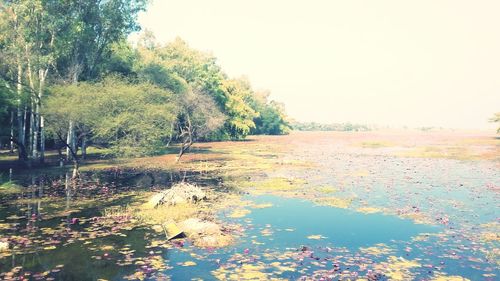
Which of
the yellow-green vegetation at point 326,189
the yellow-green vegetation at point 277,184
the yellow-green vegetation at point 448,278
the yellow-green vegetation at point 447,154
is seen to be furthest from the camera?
the yellow-green vegetation at point 447,154

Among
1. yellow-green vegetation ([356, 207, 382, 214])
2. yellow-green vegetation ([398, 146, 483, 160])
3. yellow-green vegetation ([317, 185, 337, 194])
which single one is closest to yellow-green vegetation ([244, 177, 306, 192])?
yellow-green vegetation ([317, 185, 337, 194])

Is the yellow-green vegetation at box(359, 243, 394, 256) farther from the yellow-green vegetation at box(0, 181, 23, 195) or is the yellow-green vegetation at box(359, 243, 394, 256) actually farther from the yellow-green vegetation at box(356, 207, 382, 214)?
the yellow-green vegetation at box(0, 181, 23, 195)

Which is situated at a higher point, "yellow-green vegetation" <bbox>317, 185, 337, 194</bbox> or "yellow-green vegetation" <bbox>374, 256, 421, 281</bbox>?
"yellow-green vegetation" <bbox>317, 185, 337, 194</bbox>

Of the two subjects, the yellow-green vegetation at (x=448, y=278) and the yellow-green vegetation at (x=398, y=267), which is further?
the yellow-green vegetation at (x=398, y=267)

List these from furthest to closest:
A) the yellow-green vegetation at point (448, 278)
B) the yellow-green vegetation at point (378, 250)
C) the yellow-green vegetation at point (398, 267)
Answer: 1. the yellow-green vegetation at point (378, 250)
2. the yellow-green vegetation at point (398, 267)
3. the yellow-green vegetation at point (448, 278)

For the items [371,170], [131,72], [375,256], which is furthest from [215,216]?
[131,72]

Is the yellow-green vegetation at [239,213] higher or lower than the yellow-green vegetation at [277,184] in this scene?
lower

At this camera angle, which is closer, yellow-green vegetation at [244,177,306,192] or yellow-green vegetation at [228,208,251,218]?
yellow-green vegetation at [228,208,251,218]

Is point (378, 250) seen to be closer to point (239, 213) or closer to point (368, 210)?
point (368, 210)

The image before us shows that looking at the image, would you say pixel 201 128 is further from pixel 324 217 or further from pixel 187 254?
pixel 187 254

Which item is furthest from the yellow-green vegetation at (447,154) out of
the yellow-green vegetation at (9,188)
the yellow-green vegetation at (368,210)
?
the yellow-green vegetation at (9,188)

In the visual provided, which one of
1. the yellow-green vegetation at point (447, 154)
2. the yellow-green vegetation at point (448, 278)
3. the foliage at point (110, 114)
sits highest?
the foliage at point (110, 114)

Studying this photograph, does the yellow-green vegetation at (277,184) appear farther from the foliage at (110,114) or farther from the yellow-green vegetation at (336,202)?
the foliage at (110,114)

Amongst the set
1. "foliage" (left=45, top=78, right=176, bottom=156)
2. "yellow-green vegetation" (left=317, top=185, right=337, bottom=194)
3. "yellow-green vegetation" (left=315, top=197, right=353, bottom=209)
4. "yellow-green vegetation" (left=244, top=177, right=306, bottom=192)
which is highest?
"foliage" (left=45, top=78, right=176, bottom=156)
